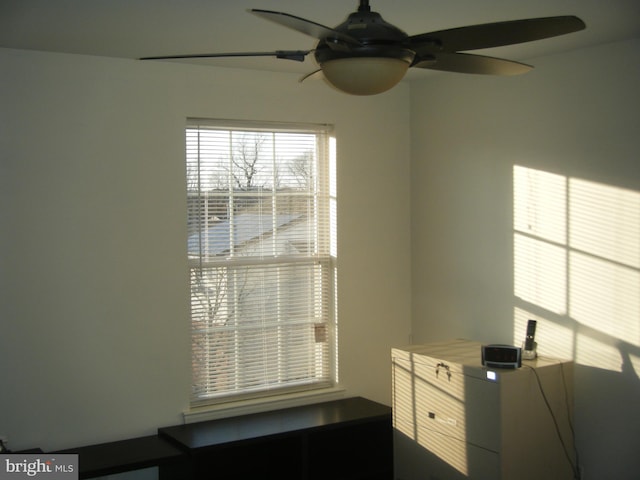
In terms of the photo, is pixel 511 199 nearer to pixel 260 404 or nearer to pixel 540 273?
pixel 540 273

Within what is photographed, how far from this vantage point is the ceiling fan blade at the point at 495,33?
6.07 feet

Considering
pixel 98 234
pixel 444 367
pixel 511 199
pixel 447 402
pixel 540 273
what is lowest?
pixel 447 402

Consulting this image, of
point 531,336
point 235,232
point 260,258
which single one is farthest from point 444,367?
point 235,232

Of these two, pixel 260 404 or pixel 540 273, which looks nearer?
pixel 540 273

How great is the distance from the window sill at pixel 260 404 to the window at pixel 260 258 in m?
0.06

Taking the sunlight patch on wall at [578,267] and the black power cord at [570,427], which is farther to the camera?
the black power cord at [570,427]

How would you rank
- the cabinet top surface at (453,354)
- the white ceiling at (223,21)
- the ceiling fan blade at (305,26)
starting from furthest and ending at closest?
the cabinet top surface at (453,354) < the white ceiling at (223,21) < the ceiling fan blade at (305,26)

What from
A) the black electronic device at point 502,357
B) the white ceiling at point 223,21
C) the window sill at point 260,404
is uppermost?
the white ceiling at point 223,21

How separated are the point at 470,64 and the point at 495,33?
30 cm

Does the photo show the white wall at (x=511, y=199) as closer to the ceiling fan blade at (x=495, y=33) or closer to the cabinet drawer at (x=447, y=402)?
the cabinet drawer at (x=447, y=402)

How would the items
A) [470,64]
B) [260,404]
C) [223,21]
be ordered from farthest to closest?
[260,404]
[223,21]
[470,64]

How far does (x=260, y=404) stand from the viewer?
4188 millimetres

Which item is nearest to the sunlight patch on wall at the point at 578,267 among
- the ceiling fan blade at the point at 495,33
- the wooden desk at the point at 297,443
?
the wooden desk at the point at 297,443

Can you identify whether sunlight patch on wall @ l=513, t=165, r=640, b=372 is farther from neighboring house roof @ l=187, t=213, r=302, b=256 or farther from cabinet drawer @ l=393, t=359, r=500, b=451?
neighboring house roof @ l=187, t=213, r=302, b=256
